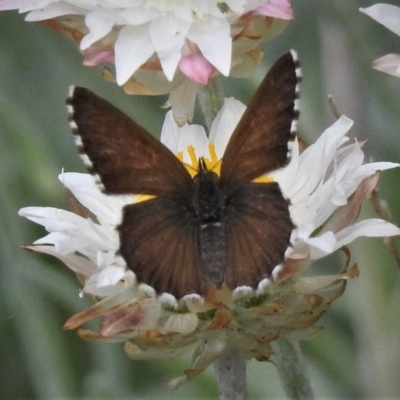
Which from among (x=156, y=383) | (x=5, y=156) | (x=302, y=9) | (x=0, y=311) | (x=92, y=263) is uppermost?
(x=302, y=9)

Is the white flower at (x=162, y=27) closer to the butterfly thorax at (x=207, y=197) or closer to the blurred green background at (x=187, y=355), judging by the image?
the butterfly thorax at (x=207, y=197)

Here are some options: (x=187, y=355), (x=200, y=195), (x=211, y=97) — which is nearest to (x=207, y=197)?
(x=200, y=195)

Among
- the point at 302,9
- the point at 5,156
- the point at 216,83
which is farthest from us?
the point at 302,9

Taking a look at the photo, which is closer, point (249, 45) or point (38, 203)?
point (249, 45)

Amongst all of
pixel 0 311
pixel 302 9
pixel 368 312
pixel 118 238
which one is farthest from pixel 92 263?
pixel 302 9

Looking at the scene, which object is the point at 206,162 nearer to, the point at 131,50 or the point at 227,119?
the point at 227,119

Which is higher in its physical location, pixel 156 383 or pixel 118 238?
pixel 118 238

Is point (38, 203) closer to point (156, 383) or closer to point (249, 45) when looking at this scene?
point (156, 383)

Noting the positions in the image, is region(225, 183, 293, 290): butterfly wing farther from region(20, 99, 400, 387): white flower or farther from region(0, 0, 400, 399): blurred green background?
region(0, 0, 400, 399): blurred green background
